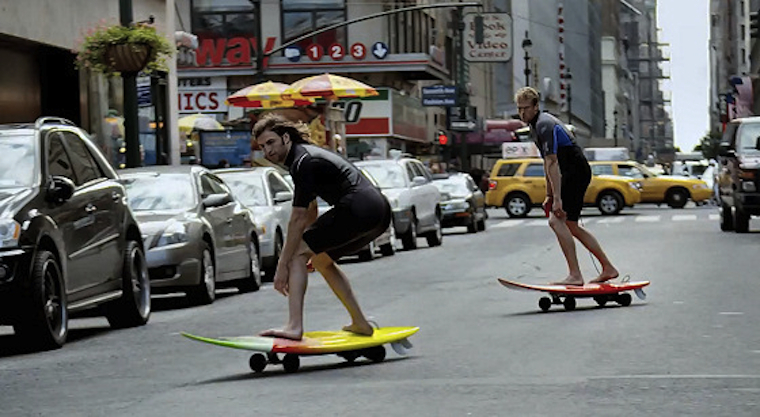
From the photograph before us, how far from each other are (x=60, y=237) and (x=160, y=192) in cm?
602

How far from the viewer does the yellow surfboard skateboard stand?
10.9 meters

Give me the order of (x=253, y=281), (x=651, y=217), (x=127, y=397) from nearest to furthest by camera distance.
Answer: (x=127, y=397) → (x=253, y=281) → (x=651, y=217)

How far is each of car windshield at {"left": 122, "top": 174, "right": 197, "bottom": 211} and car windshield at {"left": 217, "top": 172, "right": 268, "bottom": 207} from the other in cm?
431

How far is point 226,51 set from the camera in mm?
73188

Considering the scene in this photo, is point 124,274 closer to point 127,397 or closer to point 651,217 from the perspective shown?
point 127,397

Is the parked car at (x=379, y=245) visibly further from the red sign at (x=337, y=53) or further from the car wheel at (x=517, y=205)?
the red sign at (x=337, y=53)

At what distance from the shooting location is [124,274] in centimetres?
1572

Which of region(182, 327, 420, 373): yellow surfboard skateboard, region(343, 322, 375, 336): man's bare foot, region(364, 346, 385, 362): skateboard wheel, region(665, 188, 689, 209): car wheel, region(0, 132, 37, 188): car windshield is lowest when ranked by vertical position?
region(665, 188, 689, 209): car wheel

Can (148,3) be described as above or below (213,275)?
above

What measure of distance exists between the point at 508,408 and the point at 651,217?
41.4 m

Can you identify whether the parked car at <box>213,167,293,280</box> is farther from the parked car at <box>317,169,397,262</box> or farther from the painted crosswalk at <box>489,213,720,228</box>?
the painted crosswalk at <box>489,213,720,228</box>

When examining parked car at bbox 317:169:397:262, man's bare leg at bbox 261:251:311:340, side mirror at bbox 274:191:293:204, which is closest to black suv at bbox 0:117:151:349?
man's bare leg at bbox 261:251:311:340

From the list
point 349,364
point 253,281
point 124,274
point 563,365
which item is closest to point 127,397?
point 349,364

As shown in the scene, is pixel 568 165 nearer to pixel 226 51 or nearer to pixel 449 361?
pixel 449 361
